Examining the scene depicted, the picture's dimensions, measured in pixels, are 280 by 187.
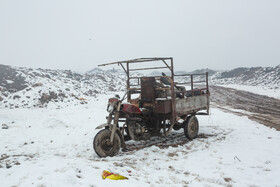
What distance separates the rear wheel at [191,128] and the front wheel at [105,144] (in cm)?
273

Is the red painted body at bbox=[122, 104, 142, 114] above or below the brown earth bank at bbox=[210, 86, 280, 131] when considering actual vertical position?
above

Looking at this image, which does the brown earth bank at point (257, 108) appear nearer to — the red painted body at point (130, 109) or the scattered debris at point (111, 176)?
the red painted body at point (130, 109)

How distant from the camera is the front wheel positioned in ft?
18.3

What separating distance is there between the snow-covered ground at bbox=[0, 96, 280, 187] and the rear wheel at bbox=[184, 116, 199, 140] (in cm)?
37

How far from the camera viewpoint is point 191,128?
7766mm

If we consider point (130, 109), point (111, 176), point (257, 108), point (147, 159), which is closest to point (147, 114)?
point (130, 109)

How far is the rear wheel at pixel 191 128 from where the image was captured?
292 inches

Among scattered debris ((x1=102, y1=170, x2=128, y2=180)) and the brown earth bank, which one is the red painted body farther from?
the brown earth bank

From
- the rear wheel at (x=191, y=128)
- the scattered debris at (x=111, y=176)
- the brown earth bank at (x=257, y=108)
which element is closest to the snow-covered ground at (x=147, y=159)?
the scattered debris at (x=111, y=176)

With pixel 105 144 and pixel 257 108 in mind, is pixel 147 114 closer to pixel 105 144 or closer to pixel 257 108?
pixel 105 144

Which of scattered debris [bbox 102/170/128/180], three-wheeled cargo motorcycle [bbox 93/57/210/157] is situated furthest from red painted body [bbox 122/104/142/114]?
scattered debris [bbox 102/170/128/180]

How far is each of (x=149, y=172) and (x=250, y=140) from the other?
4.19 m

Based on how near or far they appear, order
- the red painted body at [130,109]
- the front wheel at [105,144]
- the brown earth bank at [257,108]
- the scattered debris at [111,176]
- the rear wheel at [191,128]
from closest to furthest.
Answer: the scattered debris at [111,176]
the front wheel at [105,144]
the red painted body at [130,109]
the rear wheel at [191,128]
the brown earth bank at [257,108]

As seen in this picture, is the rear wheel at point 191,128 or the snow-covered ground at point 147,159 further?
the rear wheel at point 191,128
